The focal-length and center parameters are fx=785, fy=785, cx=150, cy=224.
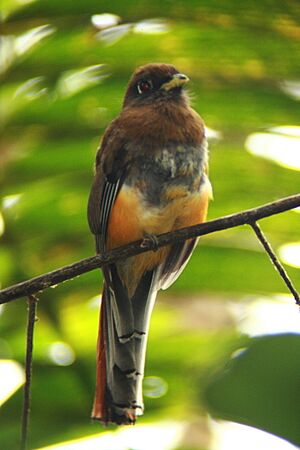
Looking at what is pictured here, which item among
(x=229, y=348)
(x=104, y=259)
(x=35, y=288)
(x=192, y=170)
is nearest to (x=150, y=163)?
(x=192, y=170)

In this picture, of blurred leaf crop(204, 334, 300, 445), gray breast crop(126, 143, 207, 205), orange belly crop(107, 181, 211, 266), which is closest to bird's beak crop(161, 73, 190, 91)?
gray breast crop(126, 143, 207, 205)

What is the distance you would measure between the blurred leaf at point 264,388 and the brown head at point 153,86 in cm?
227

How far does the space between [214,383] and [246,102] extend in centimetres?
190

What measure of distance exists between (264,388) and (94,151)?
217 centimetres

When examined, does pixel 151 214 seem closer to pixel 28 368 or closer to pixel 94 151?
pixel 94 151

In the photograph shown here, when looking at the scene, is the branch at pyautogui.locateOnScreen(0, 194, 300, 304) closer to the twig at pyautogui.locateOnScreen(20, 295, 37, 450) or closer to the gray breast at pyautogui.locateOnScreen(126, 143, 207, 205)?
the twig at pyautogui.locateOnScreen(20, 295, 37, 450)

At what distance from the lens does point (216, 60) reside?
2.68 m

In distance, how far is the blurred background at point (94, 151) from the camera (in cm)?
246

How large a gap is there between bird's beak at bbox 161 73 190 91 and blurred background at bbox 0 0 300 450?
0.12 feet

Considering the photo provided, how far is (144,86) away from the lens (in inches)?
127

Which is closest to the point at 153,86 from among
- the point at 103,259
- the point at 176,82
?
the point at 176,82

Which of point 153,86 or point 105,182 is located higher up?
point 153,86

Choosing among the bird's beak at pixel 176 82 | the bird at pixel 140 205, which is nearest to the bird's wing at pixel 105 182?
the bird at pixel 140 205

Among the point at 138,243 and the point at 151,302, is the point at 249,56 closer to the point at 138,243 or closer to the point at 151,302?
the point at 138,243
